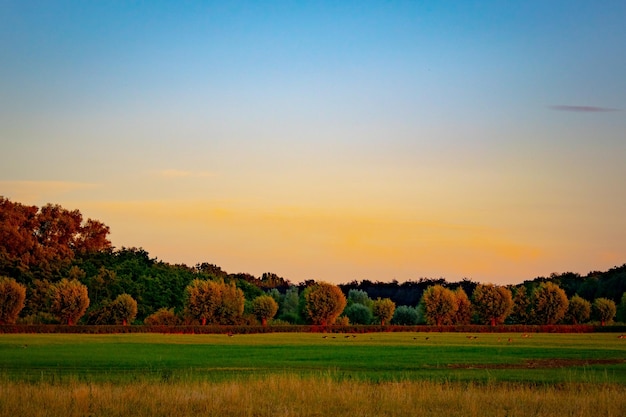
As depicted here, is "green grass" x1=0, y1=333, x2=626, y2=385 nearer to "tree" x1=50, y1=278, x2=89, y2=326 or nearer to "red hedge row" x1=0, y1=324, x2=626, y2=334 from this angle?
"red hedge row" x1=0, y1=324, x2=626, y2=334

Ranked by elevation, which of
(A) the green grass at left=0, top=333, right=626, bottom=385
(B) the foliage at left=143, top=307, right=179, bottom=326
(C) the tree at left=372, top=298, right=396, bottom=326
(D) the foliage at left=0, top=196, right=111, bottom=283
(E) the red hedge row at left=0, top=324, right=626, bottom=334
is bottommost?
(A) the green grass at left=0, top=333, right=626, bottom=385

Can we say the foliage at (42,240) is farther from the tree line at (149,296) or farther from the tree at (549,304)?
the tree at (549,304)

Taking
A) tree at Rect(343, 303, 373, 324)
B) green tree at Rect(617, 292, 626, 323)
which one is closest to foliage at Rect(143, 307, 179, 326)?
tree at Rect(343, 303, 373, 324)

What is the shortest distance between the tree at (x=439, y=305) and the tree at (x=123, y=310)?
1397 inches

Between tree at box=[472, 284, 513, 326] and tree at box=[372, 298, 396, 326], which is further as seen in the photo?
tree at box=[372, 298, 396, 326]

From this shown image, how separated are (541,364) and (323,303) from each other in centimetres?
5868

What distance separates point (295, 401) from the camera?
60.5ft

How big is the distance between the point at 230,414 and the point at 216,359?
20.2 m

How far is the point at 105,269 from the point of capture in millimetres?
101812

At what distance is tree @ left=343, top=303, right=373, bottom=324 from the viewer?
112000mm

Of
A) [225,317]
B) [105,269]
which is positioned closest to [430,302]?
[225,317]

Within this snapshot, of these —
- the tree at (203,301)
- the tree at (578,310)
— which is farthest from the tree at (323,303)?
the tree at (578,310)

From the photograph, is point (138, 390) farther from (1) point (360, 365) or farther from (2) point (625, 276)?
(2) point (625, 276)

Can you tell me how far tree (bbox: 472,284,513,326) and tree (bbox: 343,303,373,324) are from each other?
2038 cm
